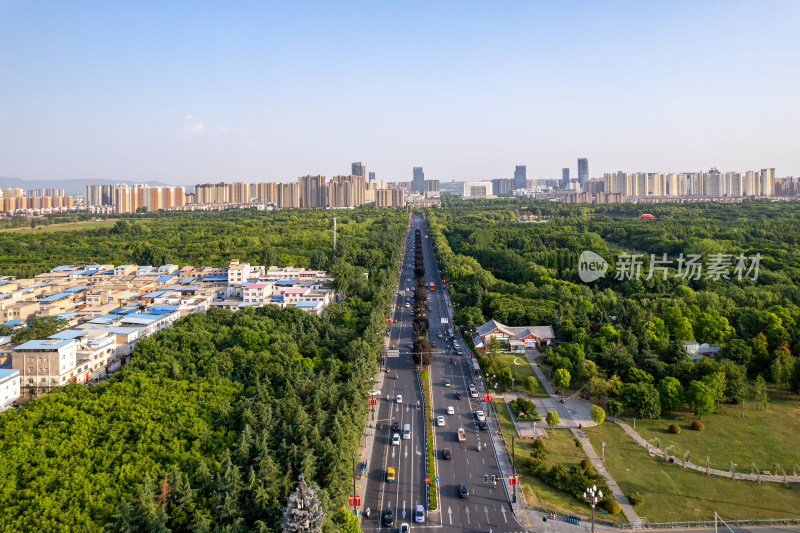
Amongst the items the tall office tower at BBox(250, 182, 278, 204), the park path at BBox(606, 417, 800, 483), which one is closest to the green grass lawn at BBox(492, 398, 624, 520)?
the park path at BBox(606, 417, 800, 483)

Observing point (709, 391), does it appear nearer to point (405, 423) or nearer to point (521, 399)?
point (521, 399)

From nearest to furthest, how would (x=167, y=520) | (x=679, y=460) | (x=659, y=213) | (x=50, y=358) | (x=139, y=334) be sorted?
(x=167, y=520), (x=679, y=460), (x=50, y=358), (x=139, y=334), (x=659, y=213)

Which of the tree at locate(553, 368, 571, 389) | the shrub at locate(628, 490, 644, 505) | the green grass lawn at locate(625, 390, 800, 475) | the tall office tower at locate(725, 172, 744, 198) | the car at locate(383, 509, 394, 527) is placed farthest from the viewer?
the tall office tower at locate(725, 172, 744, 198)

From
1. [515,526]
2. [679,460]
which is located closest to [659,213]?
[679,460]

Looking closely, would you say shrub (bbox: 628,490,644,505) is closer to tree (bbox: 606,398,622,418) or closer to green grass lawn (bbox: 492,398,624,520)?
green grass lawn (bbox: 492,398,624,520)

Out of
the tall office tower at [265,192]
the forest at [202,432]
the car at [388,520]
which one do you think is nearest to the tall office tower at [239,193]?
the tall office tower at [265,192]

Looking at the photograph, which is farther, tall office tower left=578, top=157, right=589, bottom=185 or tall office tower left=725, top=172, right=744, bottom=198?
tall office tower left=578, top=157, right=589, bottom=185

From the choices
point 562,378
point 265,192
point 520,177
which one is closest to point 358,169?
point 265,192

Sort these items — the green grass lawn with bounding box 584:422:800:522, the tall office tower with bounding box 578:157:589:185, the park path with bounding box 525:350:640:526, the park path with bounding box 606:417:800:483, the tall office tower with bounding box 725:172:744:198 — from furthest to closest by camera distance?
the tall office tower with bounding box 578:157:589:185 < the tall office tower with bounding box 725:172:744:198 < the park path with bounding box 606:417:800:483 < the park path with bounding box 525:350:640:526 < the green grass lawn with bounding box 584:422:800:522
